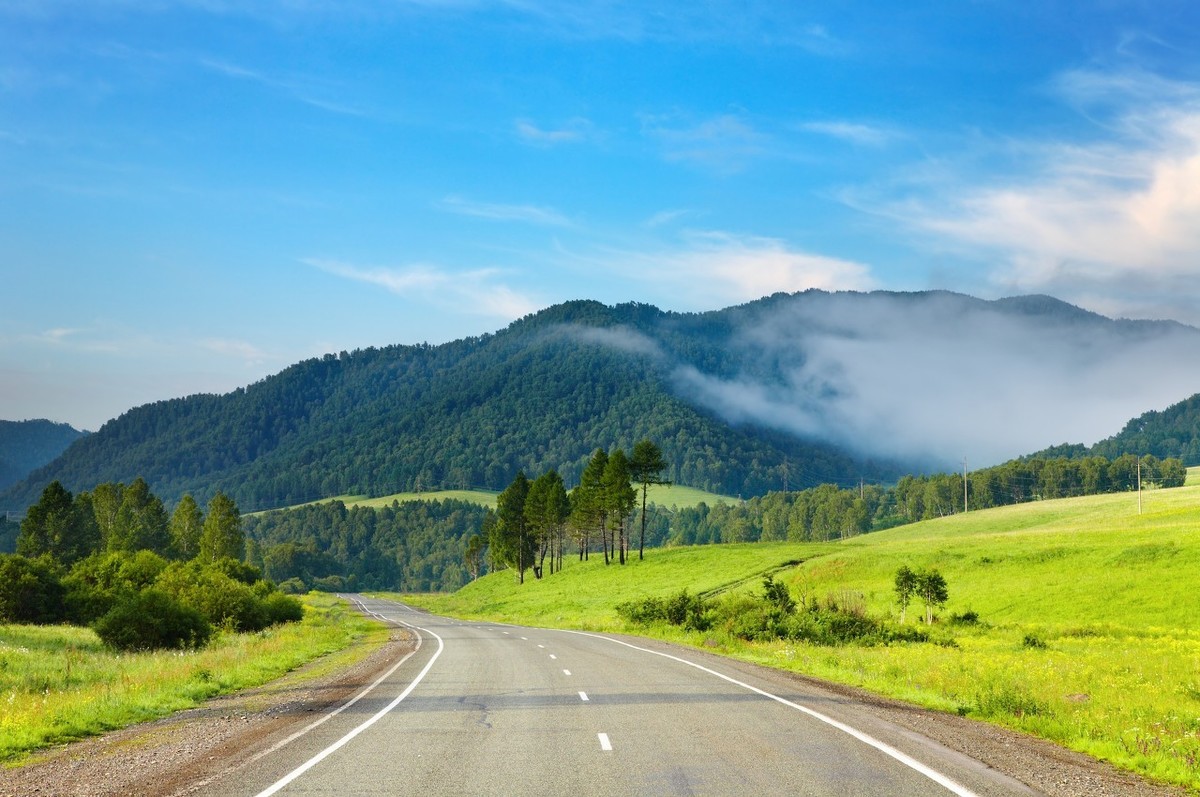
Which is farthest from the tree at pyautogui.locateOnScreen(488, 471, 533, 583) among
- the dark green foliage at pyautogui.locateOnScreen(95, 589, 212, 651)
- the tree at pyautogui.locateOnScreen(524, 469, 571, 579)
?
the dark green foliage at pyautogui.locateOnScreen(95, 589, 212, 651)

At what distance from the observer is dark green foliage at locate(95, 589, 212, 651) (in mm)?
41000

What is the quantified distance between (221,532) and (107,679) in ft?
389

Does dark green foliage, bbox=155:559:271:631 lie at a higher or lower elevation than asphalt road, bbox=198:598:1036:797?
lower

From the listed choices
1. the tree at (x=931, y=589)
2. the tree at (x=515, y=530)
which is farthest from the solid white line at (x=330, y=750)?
the tree at (x=515, y=530)

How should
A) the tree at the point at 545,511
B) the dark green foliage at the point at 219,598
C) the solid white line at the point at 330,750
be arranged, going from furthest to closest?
the tree at the point at 545,511
the dark green foliage at the point at 219,598
the solid white line at the point at 330,750

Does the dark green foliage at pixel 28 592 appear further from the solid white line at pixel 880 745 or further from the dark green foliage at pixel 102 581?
the solid white line at pixel 880 745

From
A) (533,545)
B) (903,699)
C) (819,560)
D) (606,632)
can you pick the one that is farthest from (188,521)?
(903,699)

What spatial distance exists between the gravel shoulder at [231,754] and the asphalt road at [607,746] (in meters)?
0.49

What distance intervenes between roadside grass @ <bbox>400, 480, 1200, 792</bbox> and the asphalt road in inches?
127

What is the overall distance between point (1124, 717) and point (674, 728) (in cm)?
853

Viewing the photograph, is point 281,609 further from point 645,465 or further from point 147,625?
point 645,465

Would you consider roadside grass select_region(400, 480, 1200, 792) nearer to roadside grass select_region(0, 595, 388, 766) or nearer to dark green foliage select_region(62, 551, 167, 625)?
roadside grass select_region(0, 595, 388, 766)

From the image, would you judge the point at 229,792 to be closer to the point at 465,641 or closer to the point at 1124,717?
the point at 1124,717

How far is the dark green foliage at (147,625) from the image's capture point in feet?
135
